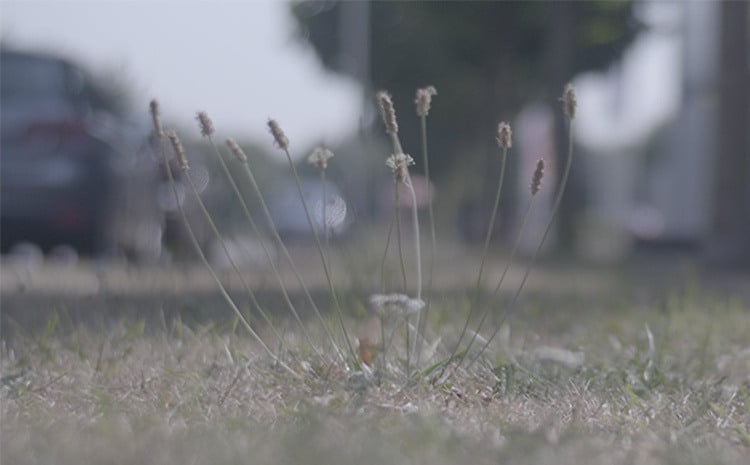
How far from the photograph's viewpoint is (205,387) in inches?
137

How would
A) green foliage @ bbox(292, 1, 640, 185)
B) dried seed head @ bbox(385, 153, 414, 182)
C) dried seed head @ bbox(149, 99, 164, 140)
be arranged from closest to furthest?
dried seed head @ bbox(385, 153, 414, 182) < dried seed head @ bbox(149, 99, 164, 140) < green foliage @ bbox(292, 1, 640, 185)

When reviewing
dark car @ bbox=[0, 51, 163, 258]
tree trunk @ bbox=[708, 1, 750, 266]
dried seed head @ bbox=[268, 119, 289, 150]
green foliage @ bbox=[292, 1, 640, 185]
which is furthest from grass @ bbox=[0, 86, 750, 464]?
green foliage @ bbox=[292, 1, 640, 185]

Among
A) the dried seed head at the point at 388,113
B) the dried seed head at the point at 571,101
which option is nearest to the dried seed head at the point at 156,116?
the dried seed head at the point at 388,113

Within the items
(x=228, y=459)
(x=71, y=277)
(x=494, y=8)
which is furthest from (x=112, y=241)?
(x=494, y=8)

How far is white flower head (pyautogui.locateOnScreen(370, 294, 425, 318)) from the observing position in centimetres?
350

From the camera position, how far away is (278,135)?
3379 mm

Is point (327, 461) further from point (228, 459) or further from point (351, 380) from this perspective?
point (351, 380)

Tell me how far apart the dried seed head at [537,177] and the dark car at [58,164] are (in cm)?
516

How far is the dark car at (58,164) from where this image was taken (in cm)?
848

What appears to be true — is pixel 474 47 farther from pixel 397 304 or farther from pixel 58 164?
pixel 397 304

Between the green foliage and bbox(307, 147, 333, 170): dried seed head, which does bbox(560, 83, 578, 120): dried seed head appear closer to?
bbox(307, 147, 333, 170): dried seed head

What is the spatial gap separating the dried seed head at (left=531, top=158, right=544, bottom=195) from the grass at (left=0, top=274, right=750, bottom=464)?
1.74ft

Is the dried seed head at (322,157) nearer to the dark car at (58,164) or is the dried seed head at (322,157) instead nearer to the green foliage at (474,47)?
the dark car at (58,164)

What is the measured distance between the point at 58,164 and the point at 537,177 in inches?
232
